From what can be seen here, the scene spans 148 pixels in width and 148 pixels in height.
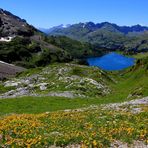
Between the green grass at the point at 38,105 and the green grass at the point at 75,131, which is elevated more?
the green grass at the point at 75,131

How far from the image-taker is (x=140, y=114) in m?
34.5

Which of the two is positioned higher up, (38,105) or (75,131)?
(75,131)

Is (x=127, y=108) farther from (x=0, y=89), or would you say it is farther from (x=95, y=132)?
(x=0, y=89)

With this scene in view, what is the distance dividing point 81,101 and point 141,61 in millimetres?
68568

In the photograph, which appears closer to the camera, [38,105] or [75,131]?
[75,131]

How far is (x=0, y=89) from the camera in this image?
98438mm

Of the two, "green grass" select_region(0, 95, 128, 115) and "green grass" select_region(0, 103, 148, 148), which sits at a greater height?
"green grass" select_region(0, 103, 148, 148)

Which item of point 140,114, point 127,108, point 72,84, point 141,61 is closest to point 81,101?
point 72,84

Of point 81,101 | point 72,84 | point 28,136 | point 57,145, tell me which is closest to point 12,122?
point 28,136

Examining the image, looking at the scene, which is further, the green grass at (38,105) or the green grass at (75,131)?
the green grass at (38,105)

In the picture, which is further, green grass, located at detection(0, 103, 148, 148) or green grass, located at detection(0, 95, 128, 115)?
green grass, located at detection(0, 95, 128, 115)

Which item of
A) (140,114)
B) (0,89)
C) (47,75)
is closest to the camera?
(140,114)

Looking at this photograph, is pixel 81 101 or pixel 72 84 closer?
pixel 81 101

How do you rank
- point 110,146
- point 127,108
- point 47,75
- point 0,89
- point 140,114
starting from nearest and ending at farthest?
point 110,146 < point 140,114 < point 127,108 < point 0,89 < point 47,75
